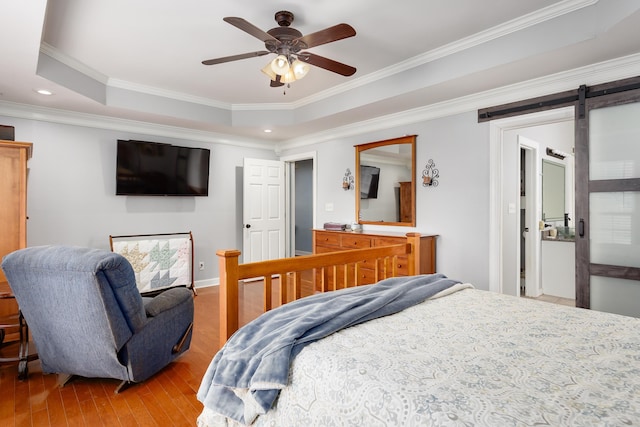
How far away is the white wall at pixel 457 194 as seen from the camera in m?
3.70

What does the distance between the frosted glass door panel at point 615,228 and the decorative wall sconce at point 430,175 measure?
149cm

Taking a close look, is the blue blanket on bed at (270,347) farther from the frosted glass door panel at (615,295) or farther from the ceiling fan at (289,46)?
the frosted glass door panel at (615,295)

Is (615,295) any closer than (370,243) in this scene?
Yes

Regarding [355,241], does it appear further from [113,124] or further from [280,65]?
[113,124]

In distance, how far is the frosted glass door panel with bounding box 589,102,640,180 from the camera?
109 inches

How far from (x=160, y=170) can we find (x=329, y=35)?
341 cm

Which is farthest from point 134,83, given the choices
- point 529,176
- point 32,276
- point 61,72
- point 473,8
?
point 529,176

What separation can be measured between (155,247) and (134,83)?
2.00 metres

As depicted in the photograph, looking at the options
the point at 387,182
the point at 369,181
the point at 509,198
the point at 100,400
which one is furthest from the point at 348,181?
the point at 100,400

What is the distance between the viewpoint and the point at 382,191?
4680mm

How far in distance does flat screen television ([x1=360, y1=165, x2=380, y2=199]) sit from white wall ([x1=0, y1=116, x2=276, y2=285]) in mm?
2261

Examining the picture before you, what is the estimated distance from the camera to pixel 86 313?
2125mm

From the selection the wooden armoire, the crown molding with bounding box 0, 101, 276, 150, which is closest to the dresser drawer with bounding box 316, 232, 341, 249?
the crown molding with bounding box 0, 101, 276, 150

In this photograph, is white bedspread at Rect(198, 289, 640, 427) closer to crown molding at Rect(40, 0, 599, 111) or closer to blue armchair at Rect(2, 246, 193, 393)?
blue armchair at Rect(2, 246, 193, 393)
